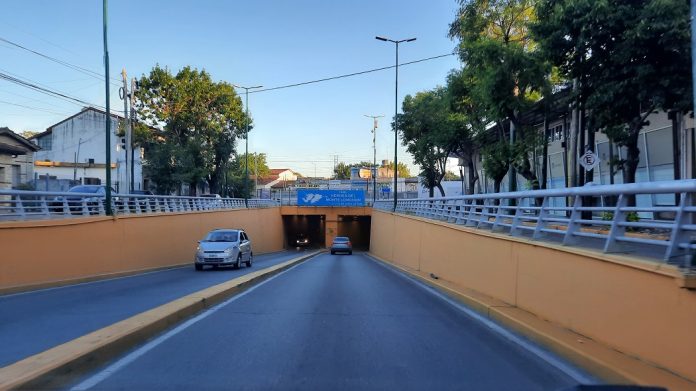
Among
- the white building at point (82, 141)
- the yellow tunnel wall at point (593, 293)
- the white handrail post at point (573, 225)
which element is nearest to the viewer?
the yellow tunnel wall at point (593, 293)

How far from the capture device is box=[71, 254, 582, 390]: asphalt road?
579 cm

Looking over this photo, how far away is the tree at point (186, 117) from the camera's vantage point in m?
47.9

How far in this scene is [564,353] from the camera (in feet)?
22.4

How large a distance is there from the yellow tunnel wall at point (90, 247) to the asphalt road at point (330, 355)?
21.9 ft

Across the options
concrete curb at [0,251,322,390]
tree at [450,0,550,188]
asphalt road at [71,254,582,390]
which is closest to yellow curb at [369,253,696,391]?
asphalt road at [71,254,582,390]

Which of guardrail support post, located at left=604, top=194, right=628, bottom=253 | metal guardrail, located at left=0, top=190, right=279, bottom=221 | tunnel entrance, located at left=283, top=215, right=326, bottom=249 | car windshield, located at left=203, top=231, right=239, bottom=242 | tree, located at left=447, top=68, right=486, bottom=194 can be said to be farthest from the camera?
tunnel entrance, located at left=283, top=215, right=326, bottom=249

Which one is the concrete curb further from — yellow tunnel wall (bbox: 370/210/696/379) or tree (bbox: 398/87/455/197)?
tree (bbox: 398/87/455/197)

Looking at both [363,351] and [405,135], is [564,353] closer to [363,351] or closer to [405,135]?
[363,351]

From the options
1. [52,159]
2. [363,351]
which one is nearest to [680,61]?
[363,351]

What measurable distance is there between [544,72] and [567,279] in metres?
15.4

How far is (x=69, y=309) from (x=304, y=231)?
64.4 metres

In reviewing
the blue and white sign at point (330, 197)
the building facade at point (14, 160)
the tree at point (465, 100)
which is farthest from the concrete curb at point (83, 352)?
the blue and white sign at point (330, 197)

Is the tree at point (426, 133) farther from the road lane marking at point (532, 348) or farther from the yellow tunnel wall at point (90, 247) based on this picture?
the road lane marking at point (532, 348)

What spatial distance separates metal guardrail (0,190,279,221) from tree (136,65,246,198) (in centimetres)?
941
